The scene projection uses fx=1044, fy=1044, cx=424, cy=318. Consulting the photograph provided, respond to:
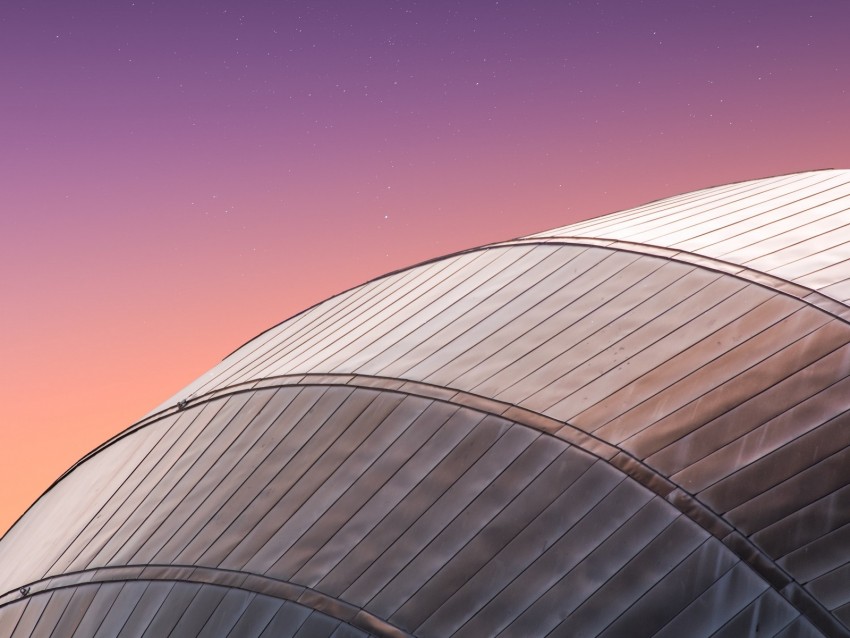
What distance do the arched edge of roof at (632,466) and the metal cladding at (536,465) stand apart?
0.03 meters

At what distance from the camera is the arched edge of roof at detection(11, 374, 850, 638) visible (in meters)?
9.76

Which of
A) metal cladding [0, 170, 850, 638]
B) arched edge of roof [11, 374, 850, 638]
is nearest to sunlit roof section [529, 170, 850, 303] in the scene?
metal cladding [0, 170, 850, 638]

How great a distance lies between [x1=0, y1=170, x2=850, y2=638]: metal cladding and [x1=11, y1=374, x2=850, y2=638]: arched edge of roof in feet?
0.10

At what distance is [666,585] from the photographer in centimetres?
1036

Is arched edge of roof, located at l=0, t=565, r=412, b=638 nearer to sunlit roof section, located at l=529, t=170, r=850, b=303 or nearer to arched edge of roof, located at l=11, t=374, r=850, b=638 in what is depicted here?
arched edge of roof, located at l=11, t=374, r=850, b=638

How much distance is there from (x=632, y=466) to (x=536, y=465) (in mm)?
1232

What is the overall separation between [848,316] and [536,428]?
150 inches

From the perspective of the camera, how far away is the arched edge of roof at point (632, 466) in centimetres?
976

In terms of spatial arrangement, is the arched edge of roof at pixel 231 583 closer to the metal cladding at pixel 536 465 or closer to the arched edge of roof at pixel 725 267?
the metal cladding at pixel 536 465

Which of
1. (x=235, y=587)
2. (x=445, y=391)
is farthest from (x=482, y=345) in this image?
(x=235, y=587)

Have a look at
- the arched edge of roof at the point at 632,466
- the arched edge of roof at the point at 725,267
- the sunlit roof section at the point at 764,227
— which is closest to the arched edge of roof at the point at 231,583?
the arched edge of roof at the point at 632,466

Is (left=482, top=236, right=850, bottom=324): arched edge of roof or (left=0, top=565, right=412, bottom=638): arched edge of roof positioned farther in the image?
(left=482, top=236, right=850, bottom=324): arched edge of roof

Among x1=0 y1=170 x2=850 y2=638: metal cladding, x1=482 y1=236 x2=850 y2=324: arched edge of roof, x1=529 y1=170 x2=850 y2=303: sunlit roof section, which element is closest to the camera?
x1=0 y1=170 x2=850 y2=638: metal cladding

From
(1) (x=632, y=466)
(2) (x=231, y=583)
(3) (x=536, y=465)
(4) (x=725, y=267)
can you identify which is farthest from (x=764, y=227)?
(2) (x=231, y=583)
